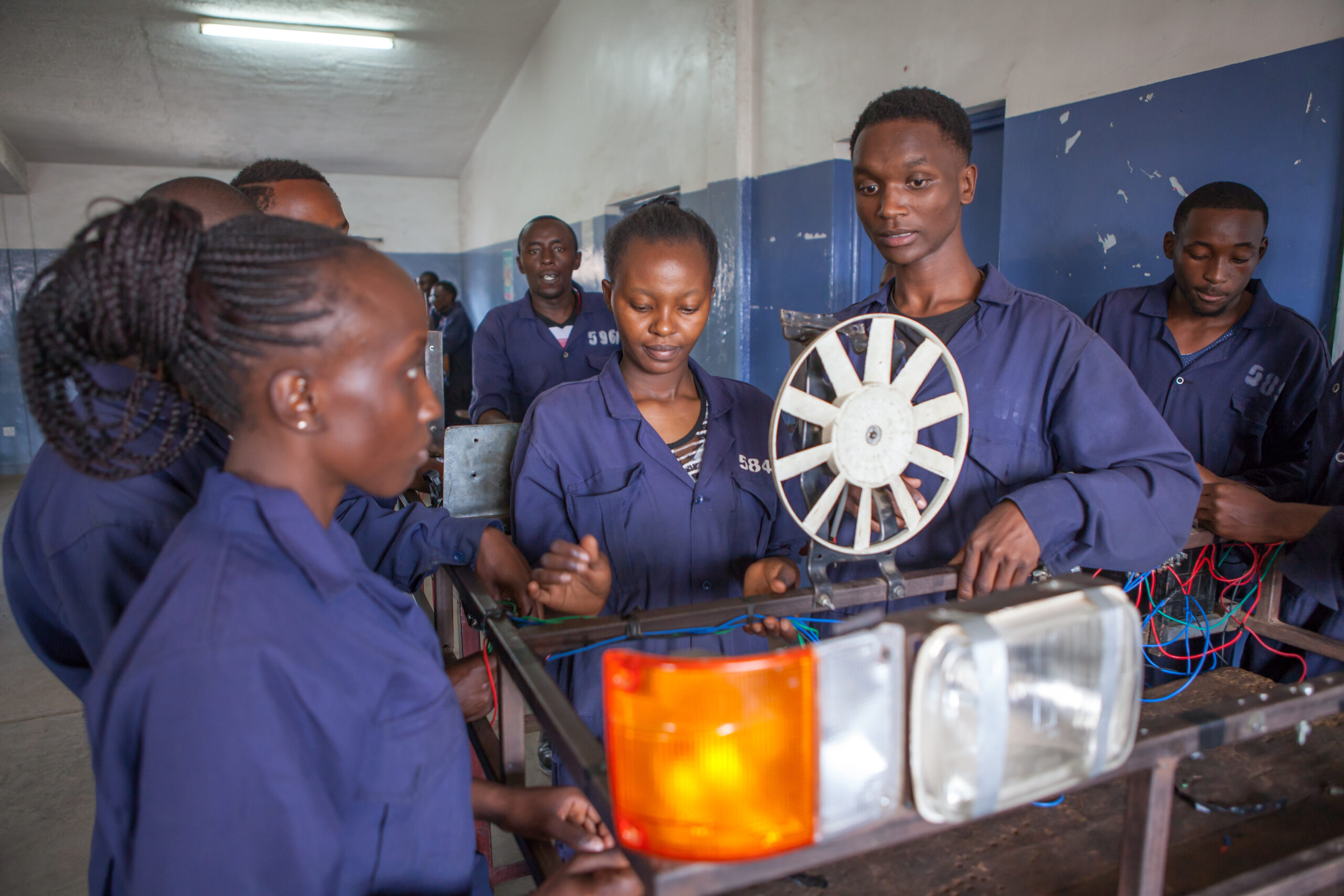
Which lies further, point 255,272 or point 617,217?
point 617,217

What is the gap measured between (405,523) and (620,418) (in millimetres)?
482

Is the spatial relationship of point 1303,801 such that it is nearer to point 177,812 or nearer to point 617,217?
point 177,812

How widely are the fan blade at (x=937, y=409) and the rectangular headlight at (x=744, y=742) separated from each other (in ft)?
2.16

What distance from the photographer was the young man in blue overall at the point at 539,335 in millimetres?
4020

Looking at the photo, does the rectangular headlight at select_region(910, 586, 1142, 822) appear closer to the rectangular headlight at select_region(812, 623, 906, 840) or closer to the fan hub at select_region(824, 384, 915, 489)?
the rectangular headlight at select_region(812, 623, 906, 840)

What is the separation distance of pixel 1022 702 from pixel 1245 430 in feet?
7.47

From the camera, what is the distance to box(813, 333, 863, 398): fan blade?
1256 mm

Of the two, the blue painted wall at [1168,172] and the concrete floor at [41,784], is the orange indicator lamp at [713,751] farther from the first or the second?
the blue painted wall at [1168,172]

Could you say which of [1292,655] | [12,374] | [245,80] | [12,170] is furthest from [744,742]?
[12,374]

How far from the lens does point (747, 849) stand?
2.15 feet

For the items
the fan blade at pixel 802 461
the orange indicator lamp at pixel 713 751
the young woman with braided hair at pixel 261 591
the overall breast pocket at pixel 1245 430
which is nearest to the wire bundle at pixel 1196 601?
the overall breast pocket at pixel 1245 430

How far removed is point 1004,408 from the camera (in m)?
1.56

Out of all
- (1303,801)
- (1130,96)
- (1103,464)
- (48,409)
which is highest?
(1130,96)

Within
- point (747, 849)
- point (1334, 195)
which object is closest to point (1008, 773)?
point (747, 849)
